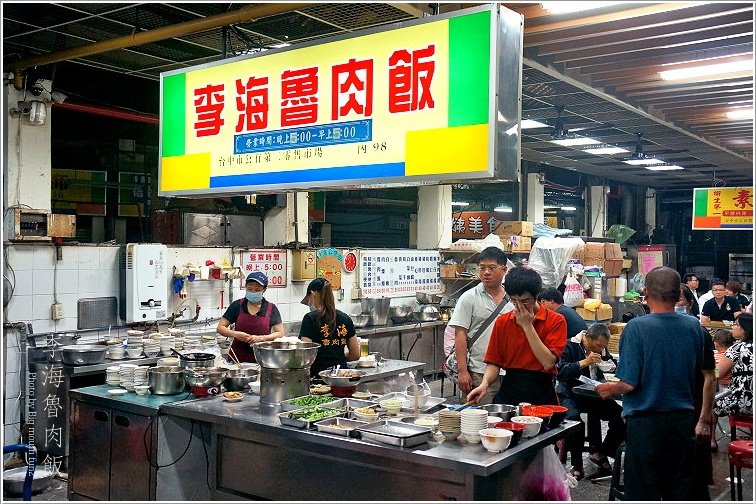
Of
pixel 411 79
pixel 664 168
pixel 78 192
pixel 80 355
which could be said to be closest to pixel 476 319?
pixel 411 79

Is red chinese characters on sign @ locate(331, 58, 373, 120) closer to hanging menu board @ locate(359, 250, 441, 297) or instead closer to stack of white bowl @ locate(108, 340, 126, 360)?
stack of white bowl @ locate(108, 340, 126, 360)

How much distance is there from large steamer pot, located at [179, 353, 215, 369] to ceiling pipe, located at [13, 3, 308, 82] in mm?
2481

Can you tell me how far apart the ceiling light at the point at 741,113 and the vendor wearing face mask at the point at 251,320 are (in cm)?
615

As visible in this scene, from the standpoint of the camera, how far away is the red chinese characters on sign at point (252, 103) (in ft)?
12.7

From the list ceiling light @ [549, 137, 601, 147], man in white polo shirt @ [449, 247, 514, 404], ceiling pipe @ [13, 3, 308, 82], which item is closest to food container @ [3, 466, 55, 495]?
man in white polo shirt @ [449, 247, 514, 404]

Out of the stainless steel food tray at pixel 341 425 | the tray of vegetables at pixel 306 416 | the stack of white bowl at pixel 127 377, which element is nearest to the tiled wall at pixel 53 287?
the stack of white bowl at pixel 127 377

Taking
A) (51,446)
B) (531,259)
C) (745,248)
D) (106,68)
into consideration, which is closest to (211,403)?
(51,446)

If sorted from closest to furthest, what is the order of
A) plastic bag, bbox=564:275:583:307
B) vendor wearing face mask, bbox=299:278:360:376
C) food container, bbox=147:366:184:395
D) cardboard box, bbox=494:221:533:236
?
food container, bbox=147:366:184:395, vendor wearing face mask, bbox=299:278:360:376, plastic bag, bbox=564:275:583:307, cardboard box, bbox=494:221:533:236

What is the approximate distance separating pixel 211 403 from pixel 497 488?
6.69 ft

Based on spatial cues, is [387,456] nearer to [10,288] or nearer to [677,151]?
[10,288]

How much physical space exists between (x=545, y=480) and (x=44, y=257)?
5.10 metres

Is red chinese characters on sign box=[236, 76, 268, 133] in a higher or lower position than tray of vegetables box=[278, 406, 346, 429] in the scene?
higher

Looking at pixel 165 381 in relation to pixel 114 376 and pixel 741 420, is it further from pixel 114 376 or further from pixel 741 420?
pixel 741 420

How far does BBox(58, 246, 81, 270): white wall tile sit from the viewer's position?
655 centimetres
